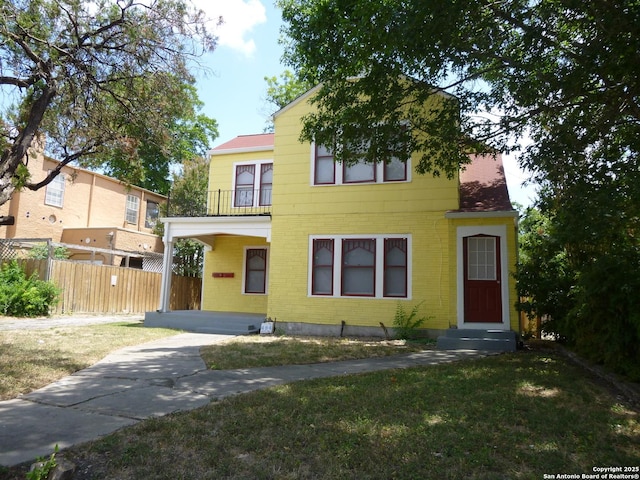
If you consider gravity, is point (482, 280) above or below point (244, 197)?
below

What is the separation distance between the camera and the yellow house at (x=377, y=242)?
11562 mm

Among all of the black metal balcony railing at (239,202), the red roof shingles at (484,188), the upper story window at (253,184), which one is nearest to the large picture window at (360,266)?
the red roof shingles at (484,188)

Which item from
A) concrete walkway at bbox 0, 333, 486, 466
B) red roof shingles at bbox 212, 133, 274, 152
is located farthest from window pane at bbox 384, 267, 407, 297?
red roof shingles at bbox 212, 133, 274, 152

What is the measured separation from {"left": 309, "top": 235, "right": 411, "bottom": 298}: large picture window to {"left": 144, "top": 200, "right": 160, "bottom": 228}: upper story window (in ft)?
62.5

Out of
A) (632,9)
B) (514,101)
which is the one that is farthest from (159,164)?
(632,9)

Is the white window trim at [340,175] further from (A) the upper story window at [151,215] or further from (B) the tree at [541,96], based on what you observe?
(A) the upper story window at [151,215]

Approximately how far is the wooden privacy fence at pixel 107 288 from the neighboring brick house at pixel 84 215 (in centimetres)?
182

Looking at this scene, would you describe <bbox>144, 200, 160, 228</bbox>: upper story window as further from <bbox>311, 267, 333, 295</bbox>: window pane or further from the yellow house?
<bbox>311, 267, 333, 295</bbox>: window pane

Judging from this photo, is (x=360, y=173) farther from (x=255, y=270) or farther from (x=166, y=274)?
(x=166, y=274)

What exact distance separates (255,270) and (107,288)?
671 cm

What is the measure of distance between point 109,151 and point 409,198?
737 centimetres

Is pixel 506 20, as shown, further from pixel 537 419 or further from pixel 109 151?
pixel 109 151

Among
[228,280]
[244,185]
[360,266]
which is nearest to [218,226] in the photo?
[244,185]

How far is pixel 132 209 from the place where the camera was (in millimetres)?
28031
